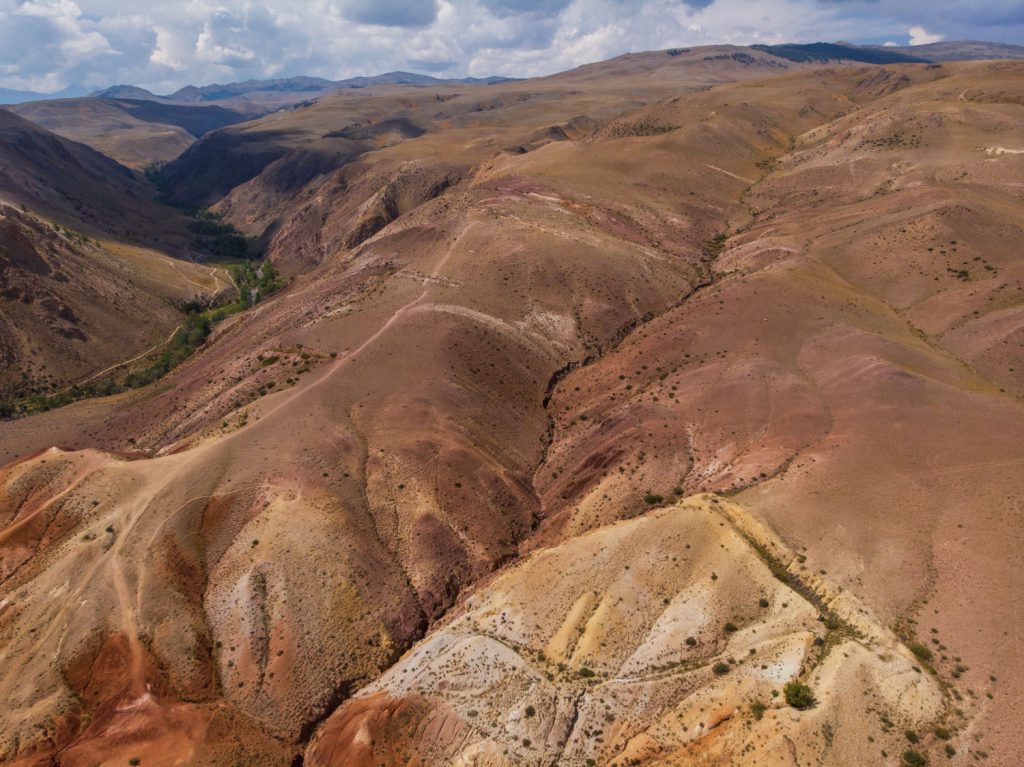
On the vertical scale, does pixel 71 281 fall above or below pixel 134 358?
above

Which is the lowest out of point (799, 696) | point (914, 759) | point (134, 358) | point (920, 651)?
point (134, 358)

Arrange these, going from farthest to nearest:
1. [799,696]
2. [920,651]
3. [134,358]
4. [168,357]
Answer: [134,358], [168,357], [920,651], [799,696]

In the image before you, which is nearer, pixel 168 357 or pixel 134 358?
pixel 168 357

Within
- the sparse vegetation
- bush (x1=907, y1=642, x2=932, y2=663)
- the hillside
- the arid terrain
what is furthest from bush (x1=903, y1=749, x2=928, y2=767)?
the hillside

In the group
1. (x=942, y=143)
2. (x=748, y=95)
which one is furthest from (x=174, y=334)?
(x=748, y=95)

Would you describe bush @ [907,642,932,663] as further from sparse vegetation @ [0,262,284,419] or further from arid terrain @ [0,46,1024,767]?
sparse vegetation @ [0,262,284,419]

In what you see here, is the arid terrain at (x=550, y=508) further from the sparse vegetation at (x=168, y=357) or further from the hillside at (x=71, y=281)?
the sparse vegetation at (x=168, y=357)

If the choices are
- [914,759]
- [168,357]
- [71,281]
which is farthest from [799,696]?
[71,281]

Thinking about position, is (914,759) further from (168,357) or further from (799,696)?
(168,357)

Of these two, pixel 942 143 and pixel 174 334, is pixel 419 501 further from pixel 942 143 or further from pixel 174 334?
pixel 942 143
